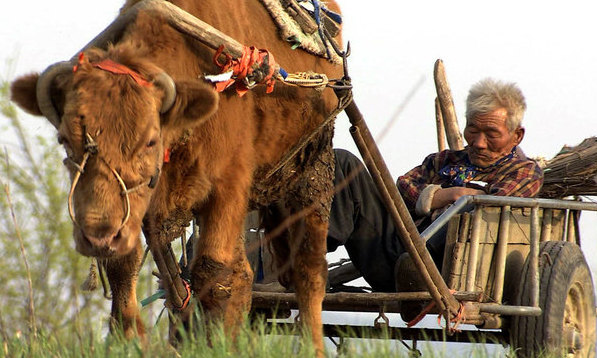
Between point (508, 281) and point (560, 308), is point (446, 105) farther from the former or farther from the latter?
point (560, 308)

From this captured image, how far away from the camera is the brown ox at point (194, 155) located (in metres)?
4.00

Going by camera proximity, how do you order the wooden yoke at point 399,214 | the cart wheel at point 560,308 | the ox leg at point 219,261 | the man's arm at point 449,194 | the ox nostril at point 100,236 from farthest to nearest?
the man's arm at point 449,194 → the cart wheel at point 560,308 → the wooden yoke at point 399,214 → the ox leg at point 219,261 → the ox nostril at point 100,236

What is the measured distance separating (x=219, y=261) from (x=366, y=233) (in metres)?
1.75

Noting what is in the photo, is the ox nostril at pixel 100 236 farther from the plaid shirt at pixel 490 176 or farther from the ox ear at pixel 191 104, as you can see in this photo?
the plaid shirt at pixel 490 176

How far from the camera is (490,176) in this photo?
6312mm

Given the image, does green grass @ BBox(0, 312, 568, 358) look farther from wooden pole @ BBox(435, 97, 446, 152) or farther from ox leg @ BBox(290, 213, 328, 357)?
wooden pole @ BBox(435, 97, 446, 152)

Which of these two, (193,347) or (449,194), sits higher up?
Result: (449,194)

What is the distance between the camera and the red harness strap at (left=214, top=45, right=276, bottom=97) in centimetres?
454

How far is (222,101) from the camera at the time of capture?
4.86m

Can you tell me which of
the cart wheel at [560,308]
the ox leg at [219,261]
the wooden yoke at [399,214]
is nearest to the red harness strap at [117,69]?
the ox leg at [219,261]

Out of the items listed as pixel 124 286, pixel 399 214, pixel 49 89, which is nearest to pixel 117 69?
pixel 49 89

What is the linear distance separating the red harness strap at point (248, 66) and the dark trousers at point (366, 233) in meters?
1.78

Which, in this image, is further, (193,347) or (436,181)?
(436,181)

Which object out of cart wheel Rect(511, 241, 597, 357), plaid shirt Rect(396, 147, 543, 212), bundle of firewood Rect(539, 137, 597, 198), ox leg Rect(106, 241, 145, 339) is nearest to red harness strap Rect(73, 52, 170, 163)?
ox leg Rect(106, 241, 145, 339)
